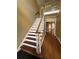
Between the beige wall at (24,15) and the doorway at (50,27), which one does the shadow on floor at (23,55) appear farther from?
the doorway at (50,27)

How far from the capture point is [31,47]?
74.6 inches

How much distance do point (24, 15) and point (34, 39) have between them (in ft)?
1.01

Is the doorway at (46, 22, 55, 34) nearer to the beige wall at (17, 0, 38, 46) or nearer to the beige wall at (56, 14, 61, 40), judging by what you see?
the beige wall at (56, 14, 61, 40)

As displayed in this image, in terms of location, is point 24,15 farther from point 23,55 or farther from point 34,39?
point 23,55

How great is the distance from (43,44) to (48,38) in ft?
0.30

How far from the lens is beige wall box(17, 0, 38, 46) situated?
192 centimetres

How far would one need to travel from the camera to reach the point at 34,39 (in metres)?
1.92

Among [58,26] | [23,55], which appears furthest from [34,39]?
[58,26]

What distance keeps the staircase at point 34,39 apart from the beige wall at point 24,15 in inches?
2.4

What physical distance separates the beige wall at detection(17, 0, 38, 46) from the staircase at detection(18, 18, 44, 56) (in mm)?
60

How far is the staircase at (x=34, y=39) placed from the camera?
6.22ft

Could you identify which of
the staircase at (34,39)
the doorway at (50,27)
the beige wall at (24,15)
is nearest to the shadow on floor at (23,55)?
the staircase at (34,39)
